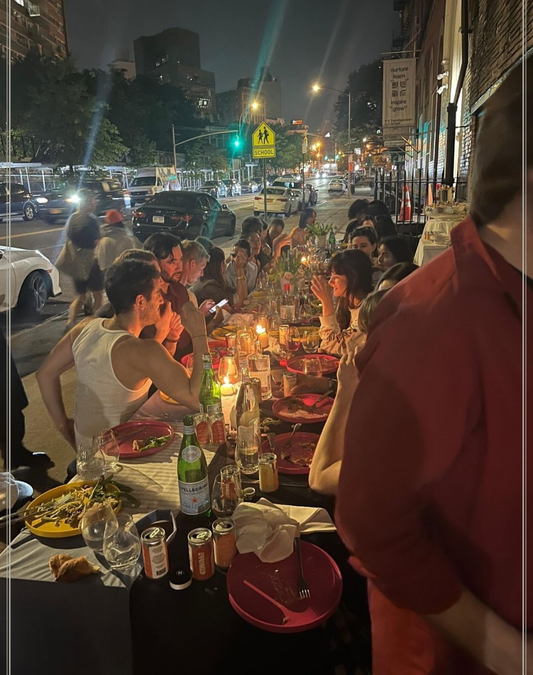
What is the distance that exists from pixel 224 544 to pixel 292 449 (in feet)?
2.42

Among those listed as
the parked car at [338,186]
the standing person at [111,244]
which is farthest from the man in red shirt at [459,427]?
the parked car at [338,186]

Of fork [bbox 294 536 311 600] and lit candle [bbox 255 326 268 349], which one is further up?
lit candle [bbox 255 326 268 349]

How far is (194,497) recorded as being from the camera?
5.72 ft

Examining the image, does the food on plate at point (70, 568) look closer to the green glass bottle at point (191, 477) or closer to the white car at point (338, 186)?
the green glass bottle at point (191, 477)

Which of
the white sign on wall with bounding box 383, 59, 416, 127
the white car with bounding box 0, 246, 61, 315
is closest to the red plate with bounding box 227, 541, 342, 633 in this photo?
the white car with bounding box 0, 246, 61, 315

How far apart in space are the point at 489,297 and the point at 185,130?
48952 mm

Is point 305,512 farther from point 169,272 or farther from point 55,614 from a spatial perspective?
point 169,272

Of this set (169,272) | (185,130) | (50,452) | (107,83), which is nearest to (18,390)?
(50,452)

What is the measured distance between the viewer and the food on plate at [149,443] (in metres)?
2.27

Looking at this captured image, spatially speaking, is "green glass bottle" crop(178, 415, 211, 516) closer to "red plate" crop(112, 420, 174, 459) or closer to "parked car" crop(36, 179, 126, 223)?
"red plate" crop(112, 420, 174, 459)

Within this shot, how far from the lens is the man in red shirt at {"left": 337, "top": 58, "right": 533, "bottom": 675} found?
751mm

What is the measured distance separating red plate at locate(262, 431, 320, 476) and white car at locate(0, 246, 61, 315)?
682 centimetres

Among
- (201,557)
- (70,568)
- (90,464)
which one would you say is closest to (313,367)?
(90,464)

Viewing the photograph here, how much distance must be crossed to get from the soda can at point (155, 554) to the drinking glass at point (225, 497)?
0.29 metres
